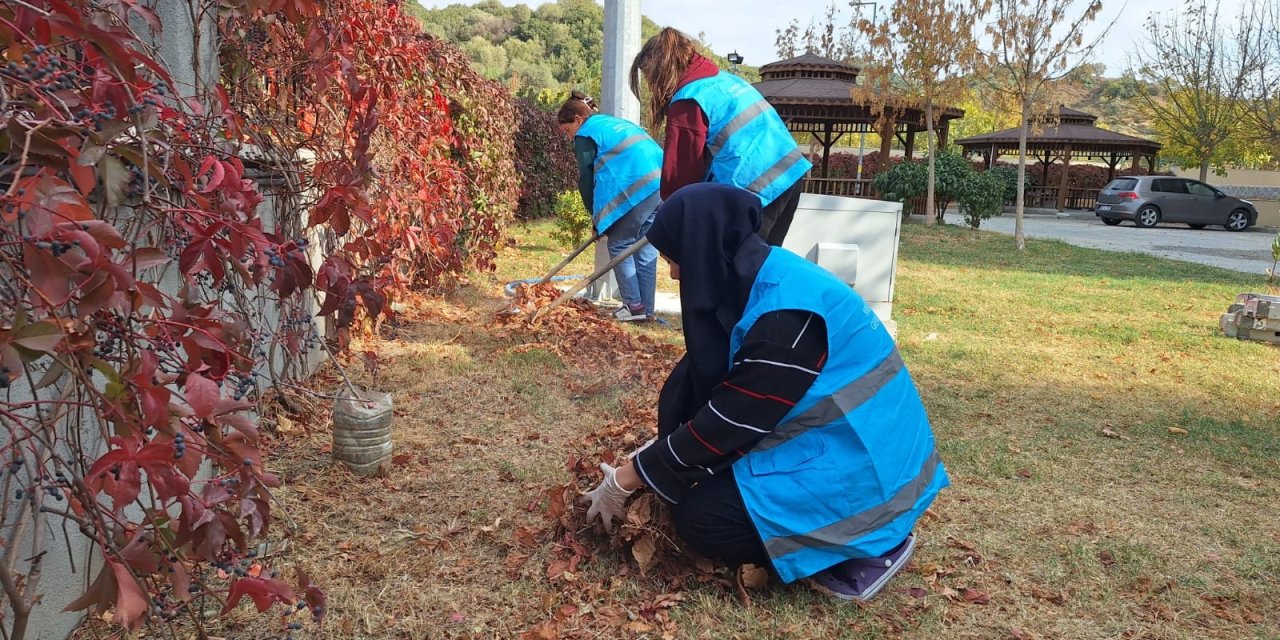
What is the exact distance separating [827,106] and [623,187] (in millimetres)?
16909

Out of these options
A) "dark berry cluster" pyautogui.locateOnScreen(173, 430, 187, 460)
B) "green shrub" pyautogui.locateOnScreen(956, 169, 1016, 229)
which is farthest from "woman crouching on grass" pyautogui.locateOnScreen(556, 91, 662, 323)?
"green shrub" pyautogui.locateOnScreen(956, 169, 1016, 229)

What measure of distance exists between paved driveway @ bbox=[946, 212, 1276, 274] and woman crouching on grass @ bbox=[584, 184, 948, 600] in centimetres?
1108

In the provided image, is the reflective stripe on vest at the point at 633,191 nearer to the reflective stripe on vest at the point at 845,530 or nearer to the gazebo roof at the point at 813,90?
the reflective stripe on vest at the point at 845,530

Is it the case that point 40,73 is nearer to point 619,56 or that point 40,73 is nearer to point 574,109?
point 574,109

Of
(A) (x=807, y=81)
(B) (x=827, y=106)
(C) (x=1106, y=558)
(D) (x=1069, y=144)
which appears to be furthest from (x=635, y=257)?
(D) (x=1069, y=144)

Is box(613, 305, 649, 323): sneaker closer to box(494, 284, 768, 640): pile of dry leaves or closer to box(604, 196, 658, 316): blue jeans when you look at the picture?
box(604, 196, 658, 316): blue jeans

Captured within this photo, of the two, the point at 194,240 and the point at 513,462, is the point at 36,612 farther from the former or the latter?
the point at 513,462

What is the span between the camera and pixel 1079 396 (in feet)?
15.8

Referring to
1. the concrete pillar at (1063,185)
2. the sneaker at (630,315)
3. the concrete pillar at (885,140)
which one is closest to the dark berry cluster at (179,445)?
the sneaker at (630,315)

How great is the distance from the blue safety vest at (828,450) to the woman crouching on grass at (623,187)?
3436mm

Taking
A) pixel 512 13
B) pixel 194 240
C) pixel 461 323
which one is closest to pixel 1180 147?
pixel 461 323

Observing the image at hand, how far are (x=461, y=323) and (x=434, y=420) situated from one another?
6.78 ft

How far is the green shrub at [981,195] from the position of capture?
50.6ft

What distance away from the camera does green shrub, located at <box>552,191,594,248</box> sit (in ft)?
30.4
